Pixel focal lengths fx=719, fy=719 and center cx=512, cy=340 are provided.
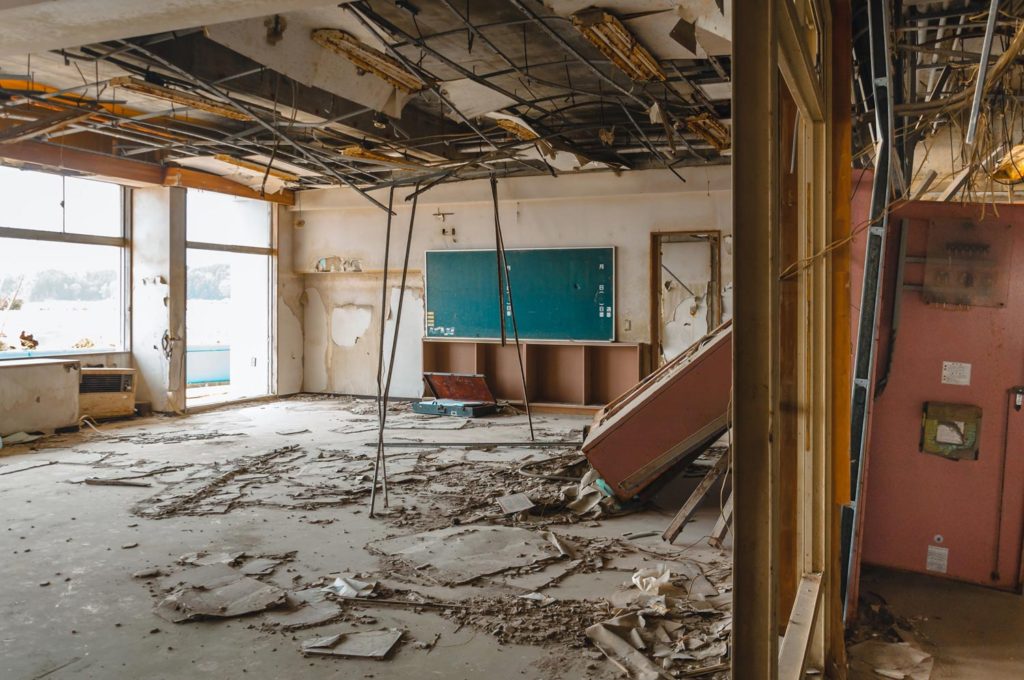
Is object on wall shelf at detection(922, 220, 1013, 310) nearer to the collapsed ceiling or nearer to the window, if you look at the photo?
the collapsed ceiling

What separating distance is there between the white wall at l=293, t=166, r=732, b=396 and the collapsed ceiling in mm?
340

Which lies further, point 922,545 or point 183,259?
point 183,259

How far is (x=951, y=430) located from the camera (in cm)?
350

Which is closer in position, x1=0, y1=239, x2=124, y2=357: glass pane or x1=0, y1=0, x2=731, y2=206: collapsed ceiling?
x1=0, y1=0, x2=731, y2=206: collapsed ceiling

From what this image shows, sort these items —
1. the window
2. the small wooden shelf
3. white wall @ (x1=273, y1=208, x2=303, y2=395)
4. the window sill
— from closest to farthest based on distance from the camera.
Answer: the window
the window sill
the small wooden shelf
white wall @ (x1=273, y1=208, x2=303, y2=395)

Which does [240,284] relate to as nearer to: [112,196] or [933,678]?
[112,196]

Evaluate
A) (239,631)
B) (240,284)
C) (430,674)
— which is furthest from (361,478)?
(240,284)

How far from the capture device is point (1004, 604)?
340cm

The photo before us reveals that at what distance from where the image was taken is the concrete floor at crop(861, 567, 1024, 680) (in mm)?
2843

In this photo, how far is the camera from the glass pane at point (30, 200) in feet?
25.3

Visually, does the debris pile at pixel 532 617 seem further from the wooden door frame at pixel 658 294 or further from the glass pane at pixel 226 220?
the glass pane at pixel 226 220

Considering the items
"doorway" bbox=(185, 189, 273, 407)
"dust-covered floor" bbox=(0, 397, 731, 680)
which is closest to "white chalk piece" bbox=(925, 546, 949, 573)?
"dust-covered floor" bbox=(0, 397, 731, 680)

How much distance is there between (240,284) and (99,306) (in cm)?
210

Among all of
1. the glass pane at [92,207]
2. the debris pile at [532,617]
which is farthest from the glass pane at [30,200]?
the debris pile at [532,617]
